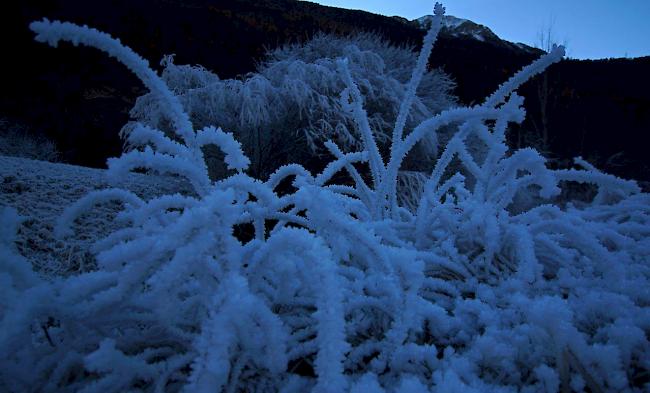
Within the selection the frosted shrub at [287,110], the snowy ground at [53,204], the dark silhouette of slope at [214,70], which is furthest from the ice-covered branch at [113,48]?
the dark silhouette of slope at [214,70]

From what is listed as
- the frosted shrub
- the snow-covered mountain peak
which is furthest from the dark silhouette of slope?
the snow-covered mountain peak

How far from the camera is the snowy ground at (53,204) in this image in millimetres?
2293

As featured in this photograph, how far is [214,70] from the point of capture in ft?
27.4

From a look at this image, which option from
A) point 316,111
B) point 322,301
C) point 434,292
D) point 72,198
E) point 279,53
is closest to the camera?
point 322,301

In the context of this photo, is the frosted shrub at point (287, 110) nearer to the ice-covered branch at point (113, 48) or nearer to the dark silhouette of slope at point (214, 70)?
the dark silhouette of slope at point (214, 70)

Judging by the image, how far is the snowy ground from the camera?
2.29m

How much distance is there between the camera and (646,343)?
40 cm

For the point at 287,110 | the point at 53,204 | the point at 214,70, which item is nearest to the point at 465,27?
the point at 214,70

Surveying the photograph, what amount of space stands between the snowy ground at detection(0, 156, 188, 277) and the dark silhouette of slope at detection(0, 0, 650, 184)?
3.22m

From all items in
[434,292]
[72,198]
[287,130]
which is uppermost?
[434,292]

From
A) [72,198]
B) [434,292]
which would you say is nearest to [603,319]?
[434,292]

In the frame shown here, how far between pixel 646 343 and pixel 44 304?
1.86 feet

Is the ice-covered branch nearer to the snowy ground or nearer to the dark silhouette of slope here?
the snowy ground

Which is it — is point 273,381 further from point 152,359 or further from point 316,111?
point 316,111
